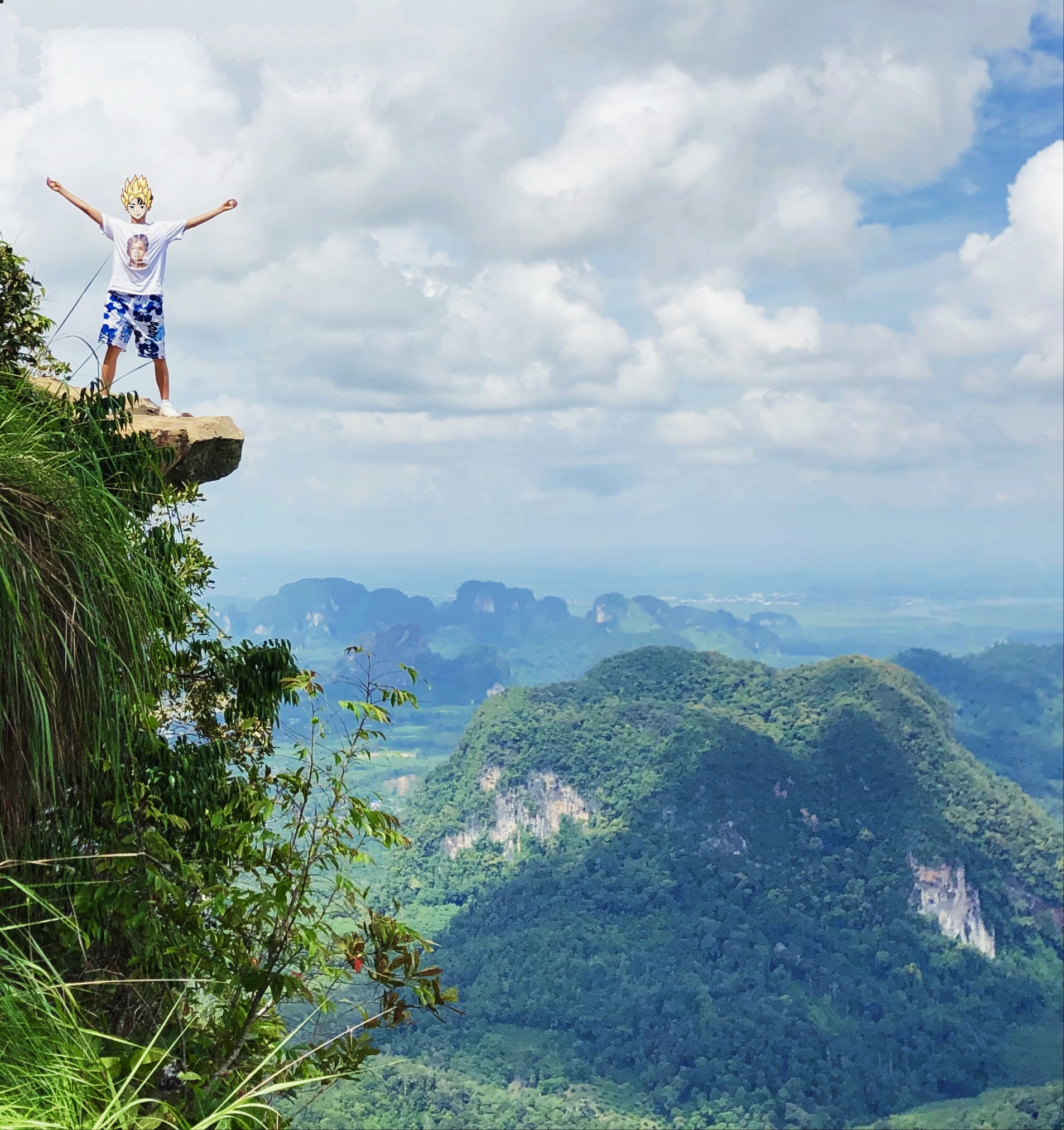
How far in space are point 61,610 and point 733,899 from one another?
45116 mm

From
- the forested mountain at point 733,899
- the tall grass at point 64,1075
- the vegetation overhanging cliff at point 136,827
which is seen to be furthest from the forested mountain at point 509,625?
the tall grass at point 64,1075

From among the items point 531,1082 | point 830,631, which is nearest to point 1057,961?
point 531,1082

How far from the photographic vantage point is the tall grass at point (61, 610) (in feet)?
6.01

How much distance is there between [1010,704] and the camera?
90000 mm

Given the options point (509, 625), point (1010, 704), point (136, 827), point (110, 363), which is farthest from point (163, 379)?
point (509, 625)

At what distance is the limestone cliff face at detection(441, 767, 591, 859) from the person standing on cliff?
4508cm

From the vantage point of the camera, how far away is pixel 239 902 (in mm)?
2117

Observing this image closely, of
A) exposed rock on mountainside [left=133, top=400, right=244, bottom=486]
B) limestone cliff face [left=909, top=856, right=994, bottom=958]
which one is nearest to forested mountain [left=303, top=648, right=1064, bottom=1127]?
limestone cliff face [left=909, top=856, right=994, bottom=958]

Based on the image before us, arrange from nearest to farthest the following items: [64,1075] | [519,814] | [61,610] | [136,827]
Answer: [64,1075] → [61,610] → [136,827] → [519,814]

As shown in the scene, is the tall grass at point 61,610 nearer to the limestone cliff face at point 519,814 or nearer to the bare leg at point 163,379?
the bare leg at point 163,379

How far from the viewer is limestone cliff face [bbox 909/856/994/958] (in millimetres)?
42125

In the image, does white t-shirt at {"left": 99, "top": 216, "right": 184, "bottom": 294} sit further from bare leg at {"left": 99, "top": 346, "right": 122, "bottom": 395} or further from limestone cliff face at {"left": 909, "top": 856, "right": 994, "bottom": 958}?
limestone cliff face at {"left": 909, "top": 856, "right": 994, "bottom": 958}
